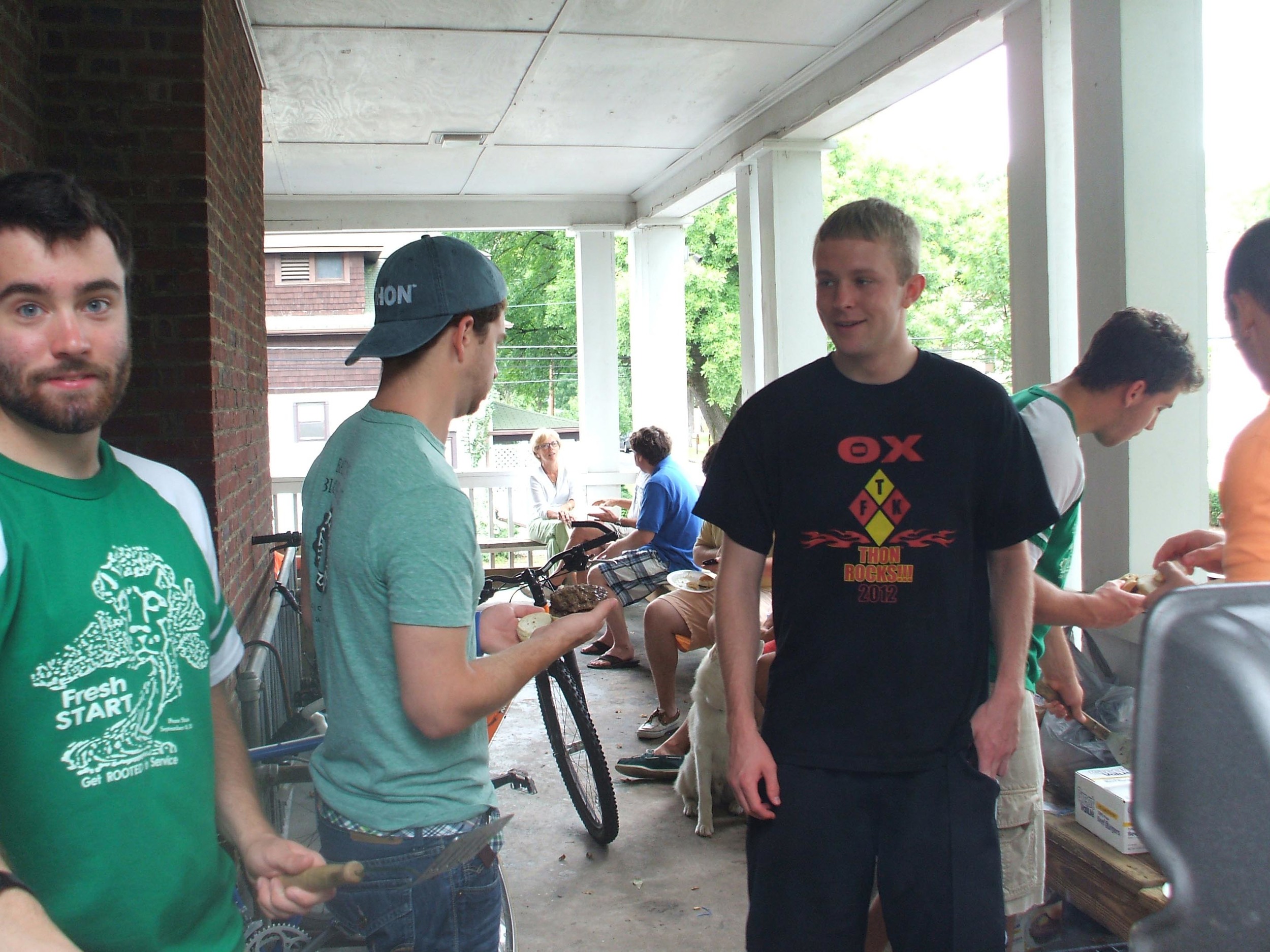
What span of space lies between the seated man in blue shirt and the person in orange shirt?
426cm

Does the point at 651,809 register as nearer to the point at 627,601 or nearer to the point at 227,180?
the point at 627,601

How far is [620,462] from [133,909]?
883 cm

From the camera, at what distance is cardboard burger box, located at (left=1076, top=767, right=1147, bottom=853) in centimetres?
274

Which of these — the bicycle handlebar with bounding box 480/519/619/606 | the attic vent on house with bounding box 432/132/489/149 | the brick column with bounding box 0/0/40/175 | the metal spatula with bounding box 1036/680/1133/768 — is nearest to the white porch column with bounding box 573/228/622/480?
the attic vent on house with bounding box 432/132/489/149

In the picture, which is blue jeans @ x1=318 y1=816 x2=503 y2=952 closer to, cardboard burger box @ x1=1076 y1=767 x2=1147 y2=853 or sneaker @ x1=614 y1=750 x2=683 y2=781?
cardboard burger box @ x1=1076 y1=767 x2=1147 y2=853

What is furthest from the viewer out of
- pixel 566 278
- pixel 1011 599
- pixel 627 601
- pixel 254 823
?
pixel 566 278

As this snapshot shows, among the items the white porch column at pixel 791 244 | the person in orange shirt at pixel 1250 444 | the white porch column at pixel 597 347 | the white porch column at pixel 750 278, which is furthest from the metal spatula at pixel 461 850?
the white porch column at pixel 597 347

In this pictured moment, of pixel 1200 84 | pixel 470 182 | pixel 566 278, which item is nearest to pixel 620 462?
pixel 470 182

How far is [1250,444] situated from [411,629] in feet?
4.50

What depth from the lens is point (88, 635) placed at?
109 cm

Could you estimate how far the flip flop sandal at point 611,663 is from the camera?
6.30 meters

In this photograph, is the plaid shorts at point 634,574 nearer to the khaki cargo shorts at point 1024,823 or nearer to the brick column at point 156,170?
the brick column at point 156,170

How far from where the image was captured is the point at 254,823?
Result: 1.35 meters

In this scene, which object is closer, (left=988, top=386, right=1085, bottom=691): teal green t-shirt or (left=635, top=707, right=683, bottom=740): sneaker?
(left=988, top=386, right=1085, bottom=691): teal green t-shirt
